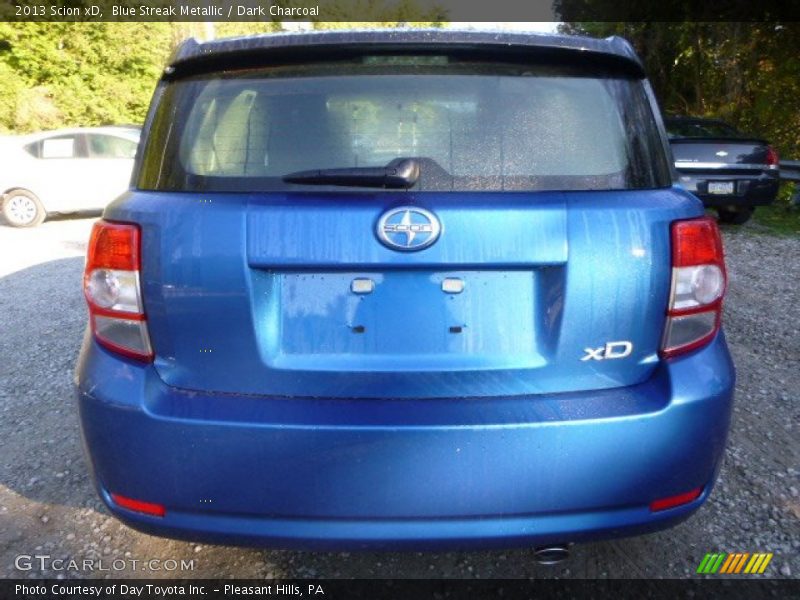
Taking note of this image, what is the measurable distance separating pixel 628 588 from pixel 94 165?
11118 mm

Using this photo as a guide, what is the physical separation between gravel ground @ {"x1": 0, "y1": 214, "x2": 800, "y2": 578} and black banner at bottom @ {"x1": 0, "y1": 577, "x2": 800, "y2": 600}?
0.14 ft

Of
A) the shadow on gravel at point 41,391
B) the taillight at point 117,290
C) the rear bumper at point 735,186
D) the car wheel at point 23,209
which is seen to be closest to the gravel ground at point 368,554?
the shadow on gravel at point 41,391

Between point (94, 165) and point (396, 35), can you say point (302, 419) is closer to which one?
point (396, 35)

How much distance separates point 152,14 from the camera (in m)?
21.5

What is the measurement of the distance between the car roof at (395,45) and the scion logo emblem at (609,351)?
836mm

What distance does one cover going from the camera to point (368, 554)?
252cm

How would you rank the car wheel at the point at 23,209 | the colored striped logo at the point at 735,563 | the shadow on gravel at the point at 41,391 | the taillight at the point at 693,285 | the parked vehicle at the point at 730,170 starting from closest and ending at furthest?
the taillight at the point at 693,285 < the colored striped logo at the point at 735,563 < the shadow on gravel at the point at 41,391 < the parked vehicle at the point at 730,170 < the car wheel at the point at 23,209

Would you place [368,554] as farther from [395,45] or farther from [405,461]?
[395,45]

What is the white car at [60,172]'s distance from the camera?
10836 millimetres

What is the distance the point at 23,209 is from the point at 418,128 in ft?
36.0

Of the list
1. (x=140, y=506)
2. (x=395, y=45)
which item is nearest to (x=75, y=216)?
(x=140, y=506)

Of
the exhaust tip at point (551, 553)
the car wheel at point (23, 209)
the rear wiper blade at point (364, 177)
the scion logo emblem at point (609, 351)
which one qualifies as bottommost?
the car wheel at point (23, 209)

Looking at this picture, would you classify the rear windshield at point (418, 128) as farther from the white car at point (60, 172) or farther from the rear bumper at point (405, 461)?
the white car at point (60, 172)

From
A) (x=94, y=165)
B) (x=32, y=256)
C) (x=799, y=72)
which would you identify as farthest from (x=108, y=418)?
(x=799, y=72)
